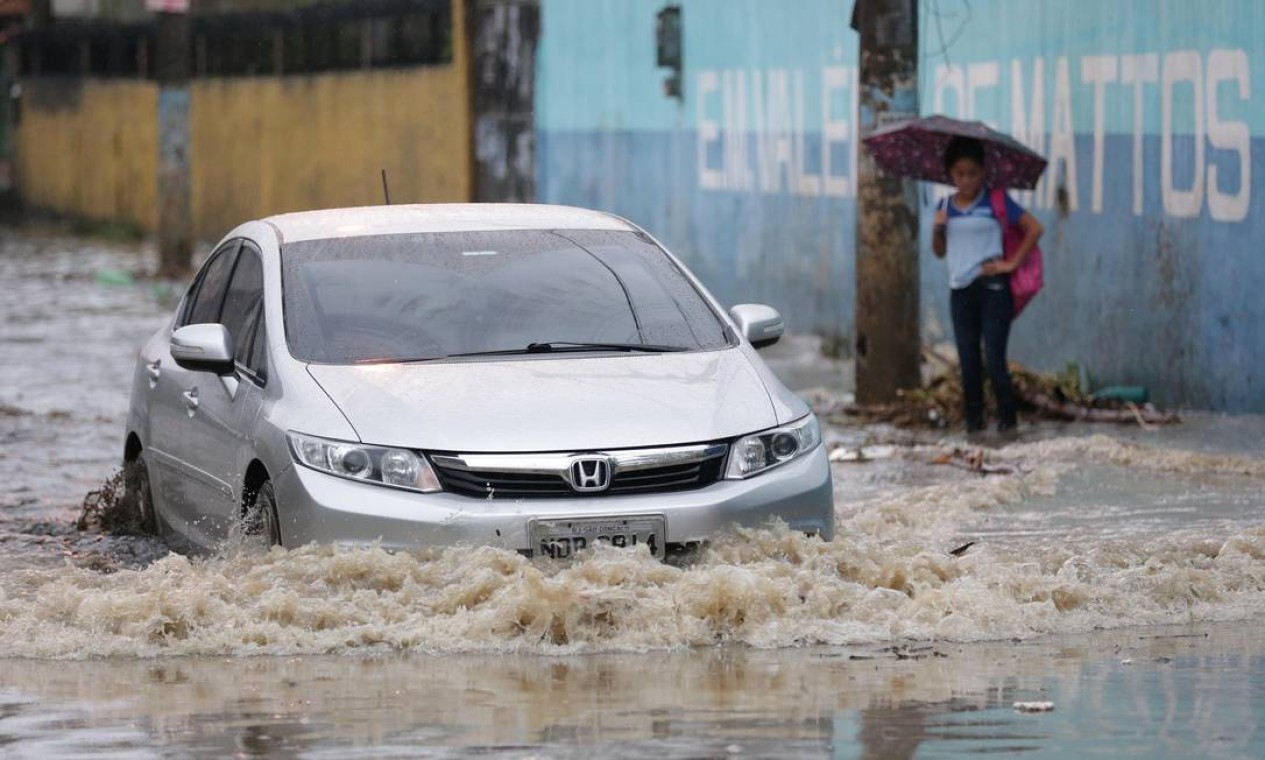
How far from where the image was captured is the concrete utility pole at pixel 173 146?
28000 mm

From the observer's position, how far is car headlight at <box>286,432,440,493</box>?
311 inches

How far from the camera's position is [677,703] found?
6805mm

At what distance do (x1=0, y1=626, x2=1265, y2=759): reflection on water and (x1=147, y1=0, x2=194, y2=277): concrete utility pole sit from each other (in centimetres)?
2065

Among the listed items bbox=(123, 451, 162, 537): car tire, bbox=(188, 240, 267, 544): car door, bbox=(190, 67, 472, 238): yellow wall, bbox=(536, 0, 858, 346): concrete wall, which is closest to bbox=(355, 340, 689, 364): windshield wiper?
bbox=(188, 240, 267, 544): car door

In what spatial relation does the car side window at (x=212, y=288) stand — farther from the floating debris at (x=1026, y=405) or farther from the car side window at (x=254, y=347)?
the floating debris at (x=1026, y=405)

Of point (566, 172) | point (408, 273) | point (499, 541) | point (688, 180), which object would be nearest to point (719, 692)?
point (499, 541)

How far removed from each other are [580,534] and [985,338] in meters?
6.70

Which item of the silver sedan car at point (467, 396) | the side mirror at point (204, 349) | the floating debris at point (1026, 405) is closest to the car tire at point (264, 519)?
the silver sedan car at point (467, 396)

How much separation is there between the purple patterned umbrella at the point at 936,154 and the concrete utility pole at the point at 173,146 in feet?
48.8

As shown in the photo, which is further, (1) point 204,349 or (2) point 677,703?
(1) point 204,349

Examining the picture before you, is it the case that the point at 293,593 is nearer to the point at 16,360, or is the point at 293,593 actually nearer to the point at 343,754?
the point at 343,754

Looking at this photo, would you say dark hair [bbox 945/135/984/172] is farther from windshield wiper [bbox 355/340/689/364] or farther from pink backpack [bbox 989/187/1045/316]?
windshield wiper [bbox 355/340/689/364]

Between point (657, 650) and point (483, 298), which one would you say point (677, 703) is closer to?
point (657, 650)

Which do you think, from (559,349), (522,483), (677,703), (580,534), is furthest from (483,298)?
(677,703)
